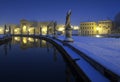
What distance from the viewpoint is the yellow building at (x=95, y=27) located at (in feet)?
338

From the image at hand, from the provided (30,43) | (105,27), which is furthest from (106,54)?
(105,27)

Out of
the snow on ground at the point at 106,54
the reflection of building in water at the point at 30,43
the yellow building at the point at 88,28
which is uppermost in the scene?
the yellow building at the point at 88,28

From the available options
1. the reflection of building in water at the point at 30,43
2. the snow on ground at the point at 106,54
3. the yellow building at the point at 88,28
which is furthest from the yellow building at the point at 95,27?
the snow on ground at the point at 106,54

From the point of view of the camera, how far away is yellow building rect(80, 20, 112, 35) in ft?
338

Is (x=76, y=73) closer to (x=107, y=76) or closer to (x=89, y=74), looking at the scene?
(x=89, y=74)

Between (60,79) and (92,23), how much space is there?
105541 mm

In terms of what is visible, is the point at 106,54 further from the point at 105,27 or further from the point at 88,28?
the point at 88,28

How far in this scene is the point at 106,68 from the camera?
852 cm

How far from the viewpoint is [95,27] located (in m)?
112

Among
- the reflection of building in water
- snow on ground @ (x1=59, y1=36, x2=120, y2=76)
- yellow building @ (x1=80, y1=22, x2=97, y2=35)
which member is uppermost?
yellow building @ (x1=80, y1=22, x2=97, y2=35)

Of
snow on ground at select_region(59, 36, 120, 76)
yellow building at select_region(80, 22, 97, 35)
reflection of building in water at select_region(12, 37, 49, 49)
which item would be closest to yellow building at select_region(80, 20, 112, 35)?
yellow building at select_region(80, 22, 97, 35)

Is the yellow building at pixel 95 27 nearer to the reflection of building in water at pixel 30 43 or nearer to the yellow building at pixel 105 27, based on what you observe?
the yellow building at pixel 105 27

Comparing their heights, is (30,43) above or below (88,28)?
below

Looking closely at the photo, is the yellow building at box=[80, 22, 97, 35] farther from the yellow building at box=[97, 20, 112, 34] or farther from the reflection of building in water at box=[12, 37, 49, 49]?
the reflection of building in water at box=[12, 37, 49, 49]
